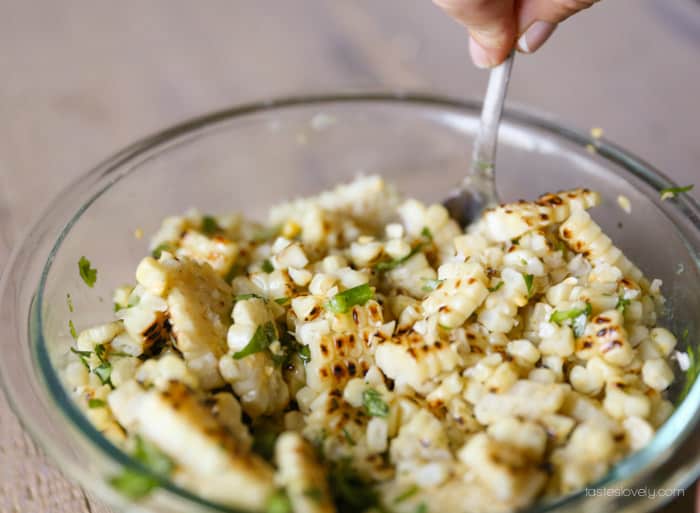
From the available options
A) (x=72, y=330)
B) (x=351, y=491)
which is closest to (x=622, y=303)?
(x=351, y=491)

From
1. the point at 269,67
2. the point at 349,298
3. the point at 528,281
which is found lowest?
the point at 528,281

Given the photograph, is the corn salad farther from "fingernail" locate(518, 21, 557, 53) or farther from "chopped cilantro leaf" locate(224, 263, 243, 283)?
"fingernail" locate(518, 21, 557, 53)

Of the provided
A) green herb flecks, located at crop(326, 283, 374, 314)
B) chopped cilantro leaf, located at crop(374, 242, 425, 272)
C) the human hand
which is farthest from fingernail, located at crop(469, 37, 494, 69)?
green herb flecks, located at crop(326, 283, 374, 314)

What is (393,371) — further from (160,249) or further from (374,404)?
(160,249)

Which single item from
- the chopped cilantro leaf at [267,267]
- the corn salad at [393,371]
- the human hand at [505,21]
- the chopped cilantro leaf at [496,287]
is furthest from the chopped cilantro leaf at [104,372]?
the human hand at [505,21]

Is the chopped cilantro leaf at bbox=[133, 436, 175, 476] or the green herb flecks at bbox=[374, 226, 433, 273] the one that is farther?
the green herb flecks at bbox=[374, 226, 433, 273]
